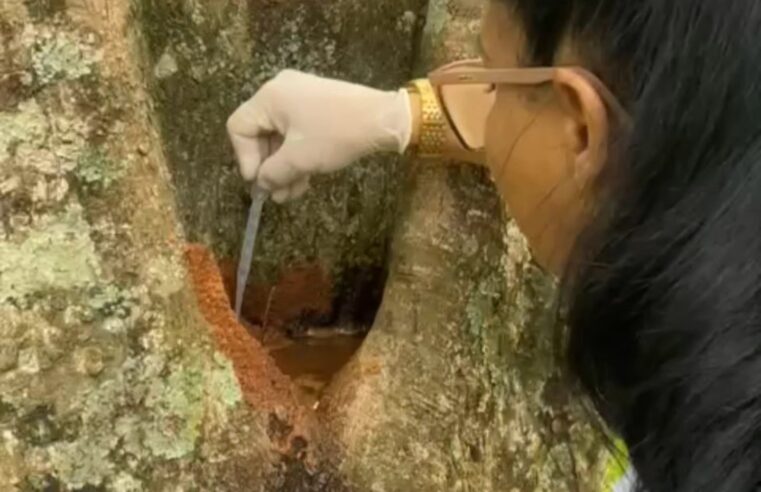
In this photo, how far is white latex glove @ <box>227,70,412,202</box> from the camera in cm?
123

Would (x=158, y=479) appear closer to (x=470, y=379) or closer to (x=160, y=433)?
(x=160, y=433)

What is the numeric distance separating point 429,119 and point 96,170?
253mm

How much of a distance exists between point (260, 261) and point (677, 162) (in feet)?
2.66

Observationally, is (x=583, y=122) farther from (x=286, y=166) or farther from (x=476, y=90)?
(x=286, y=166)

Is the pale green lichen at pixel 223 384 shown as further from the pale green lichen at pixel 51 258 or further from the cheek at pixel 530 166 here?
the cheek at pixel 530 166

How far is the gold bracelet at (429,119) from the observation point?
1.22 m

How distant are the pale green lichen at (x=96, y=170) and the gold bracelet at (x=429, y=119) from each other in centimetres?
24

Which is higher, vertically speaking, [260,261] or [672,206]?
[672,206]

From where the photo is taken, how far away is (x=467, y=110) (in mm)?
1202

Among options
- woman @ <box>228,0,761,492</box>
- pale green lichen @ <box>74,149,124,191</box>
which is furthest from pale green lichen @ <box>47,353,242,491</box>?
woman @ <box>228,0,761,492</box>

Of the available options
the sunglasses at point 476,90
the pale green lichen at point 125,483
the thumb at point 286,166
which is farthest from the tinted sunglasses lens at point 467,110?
the pale green lichen at point 125,483

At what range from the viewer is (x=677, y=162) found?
758 millimetres

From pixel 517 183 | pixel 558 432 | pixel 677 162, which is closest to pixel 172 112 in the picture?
pixel 558 432

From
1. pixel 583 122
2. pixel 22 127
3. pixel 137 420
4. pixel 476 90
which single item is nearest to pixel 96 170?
pixel 22 127
